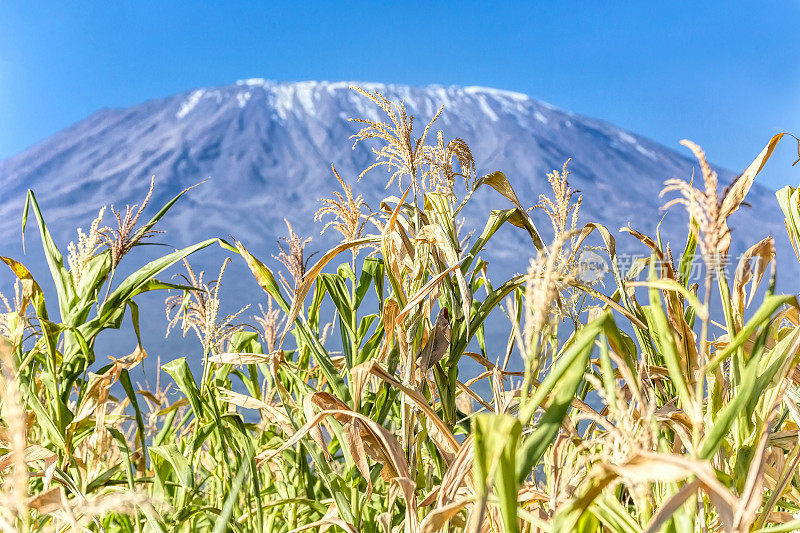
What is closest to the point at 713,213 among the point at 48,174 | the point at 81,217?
the point at 81,217

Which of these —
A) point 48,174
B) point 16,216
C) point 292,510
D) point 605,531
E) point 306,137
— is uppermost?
point 306,137

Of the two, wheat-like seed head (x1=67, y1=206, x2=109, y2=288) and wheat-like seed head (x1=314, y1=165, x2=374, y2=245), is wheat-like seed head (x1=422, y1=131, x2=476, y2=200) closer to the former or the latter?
wheat-like seed head (x1=314, y1=165, x2=374, y2=245)

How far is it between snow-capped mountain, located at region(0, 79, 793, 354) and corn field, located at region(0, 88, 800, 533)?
30879mm

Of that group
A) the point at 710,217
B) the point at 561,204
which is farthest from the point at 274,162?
the point at 710,217

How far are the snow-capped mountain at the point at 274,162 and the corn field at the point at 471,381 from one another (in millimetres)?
30879

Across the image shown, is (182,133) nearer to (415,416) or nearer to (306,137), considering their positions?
(306,137)

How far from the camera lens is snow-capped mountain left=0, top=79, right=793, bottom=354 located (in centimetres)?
3588

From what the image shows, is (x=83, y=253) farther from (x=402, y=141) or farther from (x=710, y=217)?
(x=710, y=217)

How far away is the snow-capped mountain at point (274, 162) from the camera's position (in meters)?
35.9

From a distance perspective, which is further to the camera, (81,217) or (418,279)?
(81,217)

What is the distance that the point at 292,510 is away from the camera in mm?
1389

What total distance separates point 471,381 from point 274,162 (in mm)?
40058

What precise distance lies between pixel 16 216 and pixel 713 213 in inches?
1581

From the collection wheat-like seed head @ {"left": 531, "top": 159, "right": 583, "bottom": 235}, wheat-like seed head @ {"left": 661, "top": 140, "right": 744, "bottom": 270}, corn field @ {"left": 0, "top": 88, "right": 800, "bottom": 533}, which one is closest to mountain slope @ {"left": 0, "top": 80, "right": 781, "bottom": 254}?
corn field @ {"left": 0, "top": 88, "right": 800, "bottom": 533}
